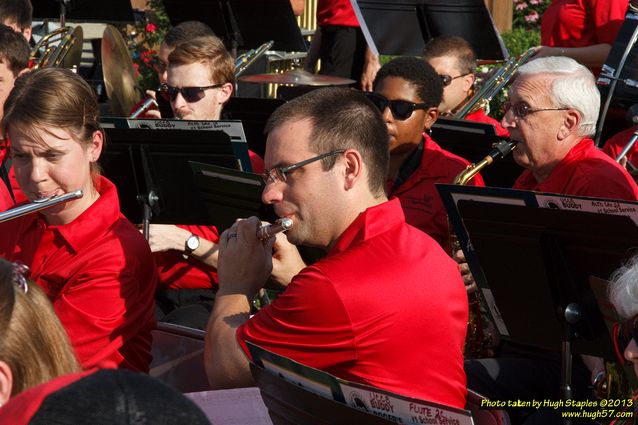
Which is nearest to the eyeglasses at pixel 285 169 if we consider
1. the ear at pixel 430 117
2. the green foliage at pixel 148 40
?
the ear at pixel 430 117

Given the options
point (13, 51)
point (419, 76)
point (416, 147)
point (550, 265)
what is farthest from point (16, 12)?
point (550, 265)

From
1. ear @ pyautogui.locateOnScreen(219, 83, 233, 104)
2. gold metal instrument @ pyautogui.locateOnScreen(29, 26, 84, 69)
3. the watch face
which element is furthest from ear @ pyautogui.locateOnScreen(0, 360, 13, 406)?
gold metal instrument @ pyautogui.locateOnScreen(29, 26, 84, 69)

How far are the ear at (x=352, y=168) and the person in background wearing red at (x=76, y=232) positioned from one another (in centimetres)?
83

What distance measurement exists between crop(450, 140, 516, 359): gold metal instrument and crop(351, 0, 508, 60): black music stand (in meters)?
2.05

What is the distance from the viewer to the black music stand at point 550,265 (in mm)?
2861

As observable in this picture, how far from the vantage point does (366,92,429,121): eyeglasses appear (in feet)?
15.3

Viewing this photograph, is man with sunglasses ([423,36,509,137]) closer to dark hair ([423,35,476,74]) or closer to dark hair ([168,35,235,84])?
dark hair ([423,35,476,74])

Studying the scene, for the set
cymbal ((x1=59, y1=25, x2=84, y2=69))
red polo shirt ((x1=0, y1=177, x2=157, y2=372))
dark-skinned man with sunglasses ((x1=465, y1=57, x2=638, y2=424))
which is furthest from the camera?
cymbal ((x1=59, y1=25, x2=84, y2=69))

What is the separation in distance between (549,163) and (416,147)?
0.74 metres

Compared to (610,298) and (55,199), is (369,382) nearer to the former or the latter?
(610,298)

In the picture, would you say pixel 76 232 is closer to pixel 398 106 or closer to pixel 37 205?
pixel 37 205

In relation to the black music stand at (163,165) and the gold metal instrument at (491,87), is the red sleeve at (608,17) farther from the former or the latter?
the black music stand at (163,165)

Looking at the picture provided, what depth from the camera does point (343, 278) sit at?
2580 mm

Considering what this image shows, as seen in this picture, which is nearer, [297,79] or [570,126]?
[570,126]
